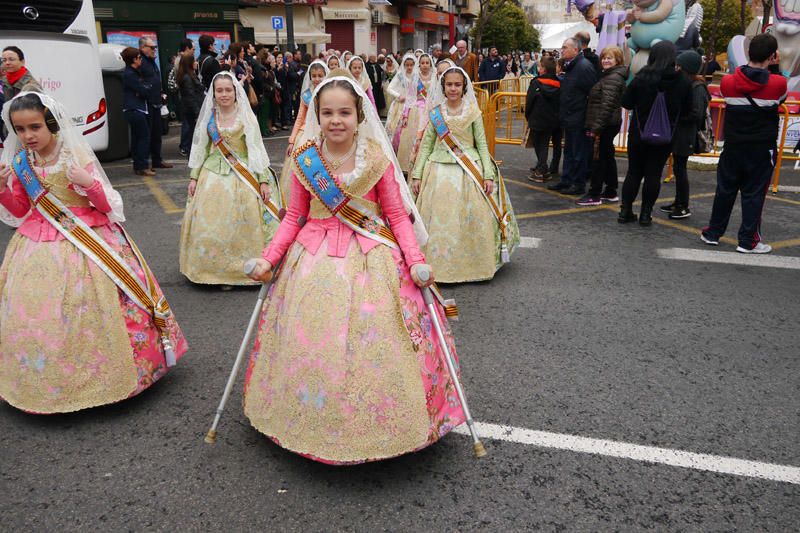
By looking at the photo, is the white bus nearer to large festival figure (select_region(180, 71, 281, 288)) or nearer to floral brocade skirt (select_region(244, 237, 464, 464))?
large festival figure (select_region(180, 71, 281, 288))

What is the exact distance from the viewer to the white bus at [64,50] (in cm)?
902

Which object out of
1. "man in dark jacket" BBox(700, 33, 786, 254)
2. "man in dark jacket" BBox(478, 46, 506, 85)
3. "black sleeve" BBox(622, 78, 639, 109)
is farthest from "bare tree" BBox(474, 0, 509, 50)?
"man in dark jacket" BBox(700, 33, 786, 254)

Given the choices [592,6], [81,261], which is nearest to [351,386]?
[81,261]

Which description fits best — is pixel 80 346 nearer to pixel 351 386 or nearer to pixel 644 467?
pixel 351 386

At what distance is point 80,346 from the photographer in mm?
3533

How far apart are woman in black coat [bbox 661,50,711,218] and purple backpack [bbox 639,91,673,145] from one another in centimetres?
49

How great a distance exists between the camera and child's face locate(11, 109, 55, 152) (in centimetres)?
351

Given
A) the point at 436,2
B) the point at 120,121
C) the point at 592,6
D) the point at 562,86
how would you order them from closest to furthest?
the point at 562,86 < the point at 120,121 < the point at 592,6 < the point at 436,2

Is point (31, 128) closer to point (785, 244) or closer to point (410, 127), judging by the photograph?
Answer: point (410, 127)

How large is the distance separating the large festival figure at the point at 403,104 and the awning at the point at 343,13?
1027 inches

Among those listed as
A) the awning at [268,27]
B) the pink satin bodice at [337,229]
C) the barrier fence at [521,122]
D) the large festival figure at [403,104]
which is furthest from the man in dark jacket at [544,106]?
the awning at [268,27]

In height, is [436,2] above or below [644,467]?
above

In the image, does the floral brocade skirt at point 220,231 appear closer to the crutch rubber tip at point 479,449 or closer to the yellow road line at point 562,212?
the crutch rubber tip at point 479,449

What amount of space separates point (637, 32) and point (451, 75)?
901 cm
